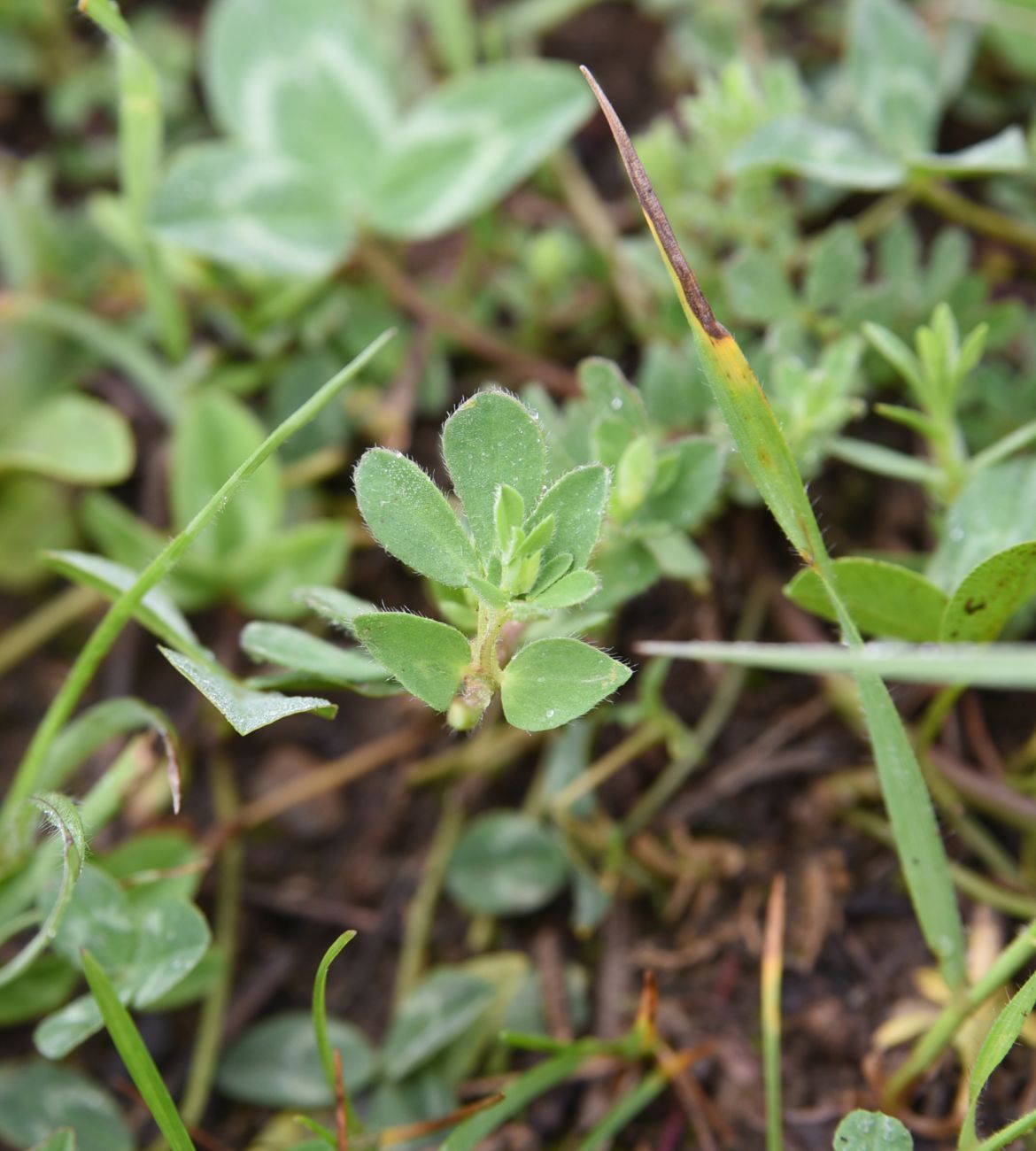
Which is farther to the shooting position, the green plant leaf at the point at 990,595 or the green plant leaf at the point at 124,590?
the green plant leaf at the point at 124,590

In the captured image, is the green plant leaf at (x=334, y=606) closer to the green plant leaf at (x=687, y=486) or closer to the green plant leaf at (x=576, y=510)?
the green plant leaf at (x=576, y=510)

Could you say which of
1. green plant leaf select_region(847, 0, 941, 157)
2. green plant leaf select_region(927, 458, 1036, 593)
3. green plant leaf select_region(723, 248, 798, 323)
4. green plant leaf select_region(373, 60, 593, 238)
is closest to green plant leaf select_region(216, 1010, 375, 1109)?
green plant leaf select_region(927, 458, 1036, 593)

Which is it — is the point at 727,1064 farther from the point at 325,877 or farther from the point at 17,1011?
the point at 17,1011

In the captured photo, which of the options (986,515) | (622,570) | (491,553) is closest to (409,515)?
(491,553)

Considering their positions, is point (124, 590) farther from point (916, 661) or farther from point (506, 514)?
point (916, 661)

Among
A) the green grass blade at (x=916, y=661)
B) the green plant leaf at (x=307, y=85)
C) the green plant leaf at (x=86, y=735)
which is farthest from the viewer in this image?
the green plant leaf at (x=307, y=85)

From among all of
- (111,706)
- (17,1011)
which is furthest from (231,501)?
(17,1011)

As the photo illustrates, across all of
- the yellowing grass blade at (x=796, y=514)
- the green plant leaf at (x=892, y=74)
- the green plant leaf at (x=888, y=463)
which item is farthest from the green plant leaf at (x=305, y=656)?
the green plant leaf at (x=892, y=74)

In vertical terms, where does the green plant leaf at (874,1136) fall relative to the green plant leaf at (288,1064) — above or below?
above
